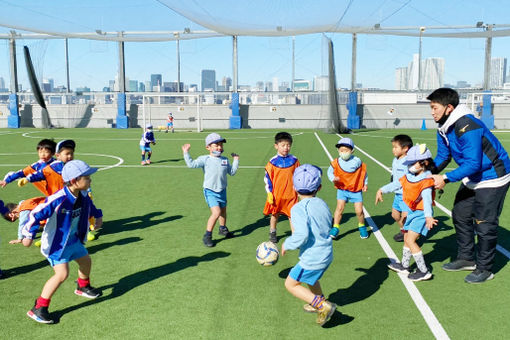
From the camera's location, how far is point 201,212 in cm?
919

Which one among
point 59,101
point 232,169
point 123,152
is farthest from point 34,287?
point 59,101

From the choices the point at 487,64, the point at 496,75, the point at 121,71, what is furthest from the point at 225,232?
A: the point at 496,75

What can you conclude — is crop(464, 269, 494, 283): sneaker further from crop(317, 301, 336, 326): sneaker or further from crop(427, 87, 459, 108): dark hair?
crop(317, 301, 336, 326): sneaker

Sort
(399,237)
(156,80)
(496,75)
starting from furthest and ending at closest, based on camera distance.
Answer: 1. (156,80)
2. (496,75)
3. (399,237)

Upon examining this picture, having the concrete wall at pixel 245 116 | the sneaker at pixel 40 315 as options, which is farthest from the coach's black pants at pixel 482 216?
the concrete wall at pixel 245 116

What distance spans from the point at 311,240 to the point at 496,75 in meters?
44.5

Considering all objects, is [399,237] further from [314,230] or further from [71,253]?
[71,253]

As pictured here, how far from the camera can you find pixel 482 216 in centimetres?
548

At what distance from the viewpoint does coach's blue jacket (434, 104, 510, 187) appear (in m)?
5.08

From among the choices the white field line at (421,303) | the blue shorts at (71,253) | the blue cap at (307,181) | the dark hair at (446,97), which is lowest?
the white field line at (421,303)

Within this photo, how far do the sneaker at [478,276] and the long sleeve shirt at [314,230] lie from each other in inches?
95.3

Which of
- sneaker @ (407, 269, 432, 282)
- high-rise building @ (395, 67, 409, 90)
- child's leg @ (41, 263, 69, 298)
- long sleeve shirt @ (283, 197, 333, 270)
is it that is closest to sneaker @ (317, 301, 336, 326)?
long sleeve shirt @ (283, 197, 333, 270)

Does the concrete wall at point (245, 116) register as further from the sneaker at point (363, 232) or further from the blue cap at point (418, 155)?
the blue cap at point (418, 155)

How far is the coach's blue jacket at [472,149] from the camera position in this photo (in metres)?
5.08
